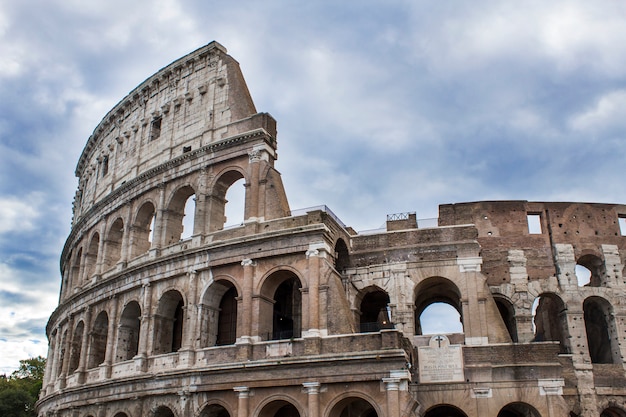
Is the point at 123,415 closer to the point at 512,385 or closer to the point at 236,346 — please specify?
the point at 236,346

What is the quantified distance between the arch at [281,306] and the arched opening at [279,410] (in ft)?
6.66

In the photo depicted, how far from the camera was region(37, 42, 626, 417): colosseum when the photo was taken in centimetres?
1908

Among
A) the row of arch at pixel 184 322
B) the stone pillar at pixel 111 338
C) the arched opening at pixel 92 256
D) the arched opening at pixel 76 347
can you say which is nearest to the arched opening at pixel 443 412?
the row of arch at pixel 184 322

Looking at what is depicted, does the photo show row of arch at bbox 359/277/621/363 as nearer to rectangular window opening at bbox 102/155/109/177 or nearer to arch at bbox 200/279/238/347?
arch at bbox 200/279/238/347

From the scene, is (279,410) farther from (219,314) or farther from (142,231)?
(142,231)

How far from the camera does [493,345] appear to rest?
20141 mm

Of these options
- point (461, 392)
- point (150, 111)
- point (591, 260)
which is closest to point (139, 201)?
point (150, 111)

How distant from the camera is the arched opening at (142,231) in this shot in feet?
84.0

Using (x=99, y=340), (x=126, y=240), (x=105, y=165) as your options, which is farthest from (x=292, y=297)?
(x=105, y=165)

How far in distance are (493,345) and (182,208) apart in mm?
12971

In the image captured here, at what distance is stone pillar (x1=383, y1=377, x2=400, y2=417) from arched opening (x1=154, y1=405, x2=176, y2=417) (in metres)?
7.98

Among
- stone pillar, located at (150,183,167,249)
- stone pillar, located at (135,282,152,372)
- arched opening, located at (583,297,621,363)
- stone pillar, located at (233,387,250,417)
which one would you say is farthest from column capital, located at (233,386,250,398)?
arched opening, located at (583,297,621,363)

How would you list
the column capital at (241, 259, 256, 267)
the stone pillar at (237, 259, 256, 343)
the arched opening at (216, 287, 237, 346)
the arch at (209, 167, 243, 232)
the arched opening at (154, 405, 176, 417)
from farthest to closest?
the arch at (209, 167, 243, 232), the arched opening at (216, 287, 237, 346), the arched opening at (154, 405, 176, 417), the column capital at (241, 259, 256, 267), the stone pillar at (237, 259, 256, 343)

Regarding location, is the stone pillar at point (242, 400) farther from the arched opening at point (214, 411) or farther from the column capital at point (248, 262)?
the column capital at point (248, 262)
